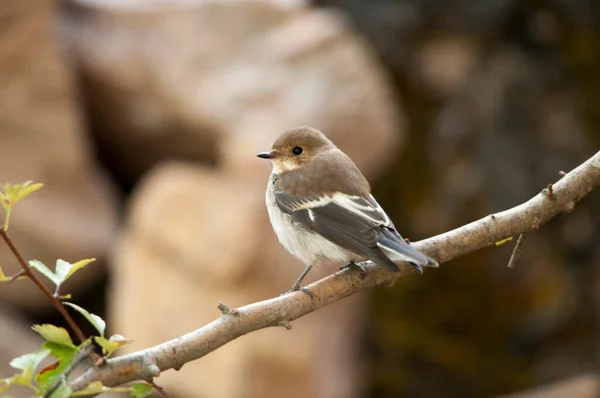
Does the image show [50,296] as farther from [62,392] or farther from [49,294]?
[62,392]

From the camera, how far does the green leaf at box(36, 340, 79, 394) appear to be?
1.73m

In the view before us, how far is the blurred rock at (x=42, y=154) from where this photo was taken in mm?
6566

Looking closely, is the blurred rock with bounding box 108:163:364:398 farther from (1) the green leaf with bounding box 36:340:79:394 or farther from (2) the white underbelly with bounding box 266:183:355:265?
(1) the green leaf with bounding box 36:340:79:394

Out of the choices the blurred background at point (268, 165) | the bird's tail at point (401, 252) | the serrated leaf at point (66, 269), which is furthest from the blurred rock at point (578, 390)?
the serrated leaf at point (66, 269)

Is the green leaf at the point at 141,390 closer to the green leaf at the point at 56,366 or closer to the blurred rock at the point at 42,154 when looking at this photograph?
the green leaf at the point at 56,366

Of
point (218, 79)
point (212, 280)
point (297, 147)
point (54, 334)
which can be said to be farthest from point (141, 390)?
point (218, 79)

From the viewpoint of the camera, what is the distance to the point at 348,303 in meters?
7.06

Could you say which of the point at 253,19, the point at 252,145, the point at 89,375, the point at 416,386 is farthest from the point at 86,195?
the point at 89,375

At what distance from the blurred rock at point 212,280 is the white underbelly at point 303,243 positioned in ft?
8.41

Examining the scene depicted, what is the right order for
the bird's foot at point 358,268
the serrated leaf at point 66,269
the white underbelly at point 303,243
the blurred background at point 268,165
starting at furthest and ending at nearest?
1. the blurred background at point 268,165
2. the white underbelly at point 303,243
3. the bird's foot at point 358,268
4. the serrated leaf at point 66,269

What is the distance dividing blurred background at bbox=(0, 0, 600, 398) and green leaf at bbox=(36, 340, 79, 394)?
4165 mm

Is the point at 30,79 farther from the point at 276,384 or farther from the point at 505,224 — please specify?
the point at 505,224

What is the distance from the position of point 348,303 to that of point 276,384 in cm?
110

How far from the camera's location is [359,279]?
281cm
